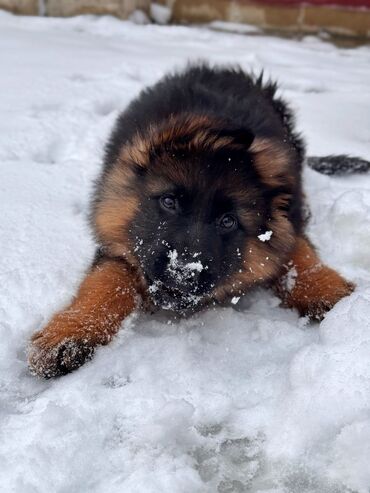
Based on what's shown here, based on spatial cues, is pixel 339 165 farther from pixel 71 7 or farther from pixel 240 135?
pixel 71 7

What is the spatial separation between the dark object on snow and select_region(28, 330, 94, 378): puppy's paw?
2.51m

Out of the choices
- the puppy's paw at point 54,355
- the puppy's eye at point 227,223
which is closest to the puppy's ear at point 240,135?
the puppy's eye at point 227,223

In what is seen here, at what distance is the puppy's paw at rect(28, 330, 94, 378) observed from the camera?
236cm

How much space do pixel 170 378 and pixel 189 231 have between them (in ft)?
2.08

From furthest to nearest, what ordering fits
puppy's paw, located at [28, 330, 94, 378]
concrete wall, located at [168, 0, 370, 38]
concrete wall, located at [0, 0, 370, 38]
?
concrete wall, located at [168, 0, 370, 38] < concrete wall, located at [0, 0, 370, 38] < puppy's paw, located at [28, 330, 94, 378]

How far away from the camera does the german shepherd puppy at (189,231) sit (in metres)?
2.53

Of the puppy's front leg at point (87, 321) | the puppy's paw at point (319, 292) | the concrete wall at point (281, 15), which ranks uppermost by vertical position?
the puppy's front leg at point (87, 321)

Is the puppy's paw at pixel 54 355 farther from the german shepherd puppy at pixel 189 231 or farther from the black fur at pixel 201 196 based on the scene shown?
the black fur at pixel 201 196

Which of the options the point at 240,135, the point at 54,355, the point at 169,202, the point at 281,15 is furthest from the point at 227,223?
the point at 281,15

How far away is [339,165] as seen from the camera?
170 inches

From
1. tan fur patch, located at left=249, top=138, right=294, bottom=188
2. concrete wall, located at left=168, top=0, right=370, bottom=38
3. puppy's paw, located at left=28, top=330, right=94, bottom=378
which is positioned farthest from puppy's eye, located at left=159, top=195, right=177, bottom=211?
concrete wall, located at left=168, top=0, right=370, bottom=38

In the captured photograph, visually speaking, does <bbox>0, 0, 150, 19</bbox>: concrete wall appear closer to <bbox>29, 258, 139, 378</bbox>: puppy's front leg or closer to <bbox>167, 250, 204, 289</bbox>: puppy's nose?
<bbox>29, 258, 139, 378</bbox>: puppy's front leg

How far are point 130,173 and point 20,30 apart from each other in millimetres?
4960

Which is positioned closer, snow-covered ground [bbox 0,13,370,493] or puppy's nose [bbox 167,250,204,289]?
snow-covered ground [bbox 0,13,370,493]
